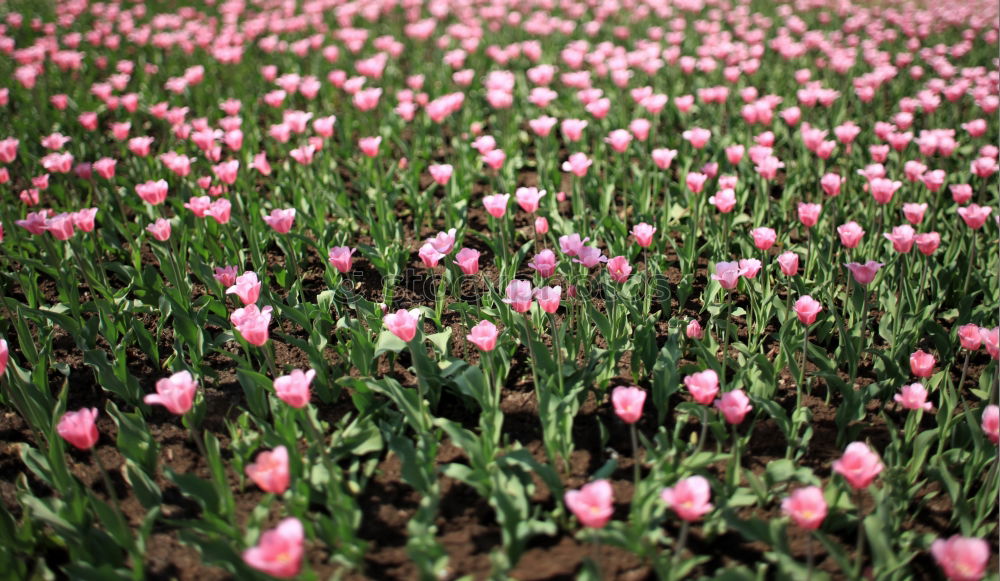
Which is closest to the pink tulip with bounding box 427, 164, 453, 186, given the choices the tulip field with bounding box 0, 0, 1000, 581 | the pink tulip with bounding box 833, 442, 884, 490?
the tulip field with bounding box 0, 0, 1000, 581

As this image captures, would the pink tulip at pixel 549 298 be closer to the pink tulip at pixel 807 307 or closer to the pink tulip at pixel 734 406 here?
the pink tulip at pixel 734 406

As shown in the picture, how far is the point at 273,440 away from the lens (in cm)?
247

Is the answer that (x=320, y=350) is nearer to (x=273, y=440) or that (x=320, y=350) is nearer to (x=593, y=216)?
(x=273, y=440)

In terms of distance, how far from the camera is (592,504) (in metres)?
1.92

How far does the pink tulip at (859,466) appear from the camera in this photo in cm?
199

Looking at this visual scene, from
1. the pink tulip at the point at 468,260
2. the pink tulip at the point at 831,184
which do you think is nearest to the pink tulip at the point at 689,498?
the pink tulip at the point at 468,260

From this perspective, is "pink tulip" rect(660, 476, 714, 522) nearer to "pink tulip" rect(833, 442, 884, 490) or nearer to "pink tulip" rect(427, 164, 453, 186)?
"pink tulip" rect(833, 442, 884, 490)

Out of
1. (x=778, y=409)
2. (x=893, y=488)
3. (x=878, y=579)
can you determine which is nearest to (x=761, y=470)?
(x=778, y=409)

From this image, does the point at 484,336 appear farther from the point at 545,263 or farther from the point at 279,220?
the point at 279,220

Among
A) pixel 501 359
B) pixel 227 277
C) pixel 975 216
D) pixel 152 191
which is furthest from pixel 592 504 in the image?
pixel 152 191

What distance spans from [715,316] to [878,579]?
139cm

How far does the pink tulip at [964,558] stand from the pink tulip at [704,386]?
650mm

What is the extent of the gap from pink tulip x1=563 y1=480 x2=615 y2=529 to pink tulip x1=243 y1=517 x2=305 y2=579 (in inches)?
24.9

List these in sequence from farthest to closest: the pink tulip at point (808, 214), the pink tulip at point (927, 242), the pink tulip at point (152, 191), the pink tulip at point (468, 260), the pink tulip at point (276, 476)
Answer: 1. the pink tulip at point (152, 191)
2. the pink tulip at point (808, 214)
3. the pink tulip at point (927, 242)
4. the pink tulip at point (468, 260)
5. the pink tulip at point (276, 476)
